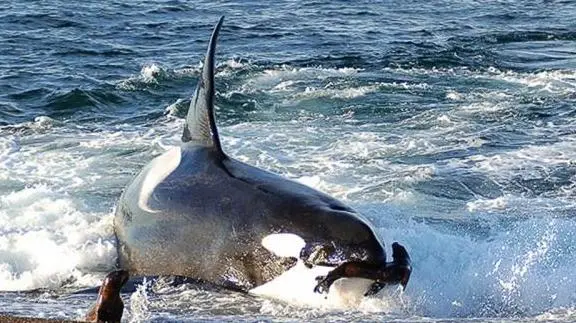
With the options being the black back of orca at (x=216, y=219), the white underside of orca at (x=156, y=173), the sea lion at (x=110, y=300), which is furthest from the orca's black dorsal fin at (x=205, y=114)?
the sea lion at (x=110, y=300)

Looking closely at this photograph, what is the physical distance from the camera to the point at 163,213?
9.26 metres

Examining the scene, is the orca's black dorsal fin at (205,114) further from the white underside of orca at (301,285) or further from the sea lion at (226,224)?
the white underside of orca at (301,285)

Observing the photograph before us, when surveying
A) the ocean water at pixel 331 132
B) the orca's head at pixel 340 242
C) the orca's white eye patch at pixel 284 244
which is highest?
the orca's head at pixel 340 242

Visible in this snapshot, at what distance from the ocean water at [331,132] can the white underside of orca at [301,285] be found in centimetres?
9

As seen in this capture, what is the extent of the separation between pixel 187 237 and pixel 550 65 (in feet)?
46.2

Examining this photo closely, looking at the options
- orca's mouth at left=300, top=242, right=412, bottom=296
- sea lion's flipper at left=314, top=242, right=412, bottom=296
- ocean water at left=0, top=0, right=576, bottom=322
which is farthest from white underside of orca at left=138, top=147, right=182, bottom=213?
sea lion's flipper at left=314, top=242, right=412, bottom=296

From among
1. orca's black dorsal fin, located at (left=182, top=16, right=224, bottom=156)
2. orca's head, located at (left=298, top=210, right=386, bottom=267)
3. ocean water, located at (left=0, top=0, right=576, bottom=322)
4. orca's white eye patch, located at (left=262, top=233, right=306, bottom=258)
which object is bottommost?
ocean water, located at (left=0, top=0, right=576, bottom=322)

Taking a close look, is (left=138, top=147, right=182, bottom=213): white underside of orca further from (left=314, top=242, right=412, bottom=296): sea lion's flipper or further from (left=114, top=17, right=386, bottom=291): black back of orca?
(left=314, top=242, right=412, bottom=296): sea lion's flipper

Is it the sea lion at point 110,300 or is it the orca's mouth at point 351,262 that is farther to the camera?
the orca's mouth at point 351,262

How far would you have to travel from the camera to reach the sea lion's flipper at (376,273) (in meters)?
7.78

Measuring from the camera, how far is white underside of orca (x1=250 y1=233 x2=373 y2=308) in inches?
311

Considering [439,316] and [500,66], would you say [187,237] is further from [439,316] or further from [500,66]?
[500,66]

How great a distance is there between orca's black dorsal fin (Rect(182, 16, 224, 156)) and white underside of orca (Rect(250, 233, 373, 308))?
5.00 feet

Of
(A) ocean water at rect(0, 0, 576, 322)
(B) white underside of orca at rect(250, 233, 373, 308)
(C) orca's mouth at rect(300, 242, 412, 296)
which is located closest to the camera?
(C) orca's mouth at rect(300, 242, 412, 296)
